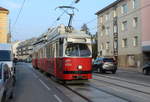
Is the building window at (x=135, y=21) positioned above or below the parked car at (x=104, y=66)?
above

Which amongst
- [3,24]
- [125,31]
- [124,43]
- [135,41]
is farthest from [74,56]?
[3,24]

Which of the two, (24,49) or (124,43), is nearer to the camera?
(124,43)

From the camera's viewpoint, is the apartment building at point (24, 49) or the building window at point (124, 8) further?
the apartment building at point (24, 49)

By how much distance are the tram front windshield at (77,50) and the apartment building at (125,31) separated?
2916 centimetres

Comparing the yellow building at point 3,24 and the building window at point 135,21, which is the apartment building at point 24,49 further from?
the building window at point 135,21

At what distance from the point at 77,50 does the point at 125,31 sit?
37.4 metres

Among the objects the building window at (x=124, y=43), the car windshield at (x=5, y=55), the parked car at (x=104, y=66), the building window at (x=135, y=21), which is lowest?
the parked car at (x=104, y=66)

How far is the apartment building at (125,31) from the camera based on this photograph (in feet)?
155

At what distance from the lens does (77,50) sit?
17312 millimetres

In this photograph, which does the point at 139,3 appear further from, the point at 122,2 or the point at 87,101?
the point at 87,101

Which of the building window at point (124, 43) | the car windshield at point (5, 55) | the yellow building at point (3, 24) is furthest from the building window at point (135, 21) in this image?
the car windshield at point (5, 55)

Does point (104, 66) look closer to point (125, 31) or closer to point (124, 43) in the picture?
point (125, 31)

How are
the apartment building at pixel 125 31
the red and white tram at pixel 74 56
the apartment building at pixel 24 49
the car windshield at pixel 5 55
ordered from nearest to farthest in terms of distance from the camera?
the red and white tram at pixel 74 56 < the car windshield at pixel 5 55 < the apartment building at pixel 125 31 < the apartment building at pixel 24 49

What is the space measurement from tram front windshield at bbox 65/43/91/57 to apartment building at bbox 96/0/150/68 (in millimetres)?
29161
